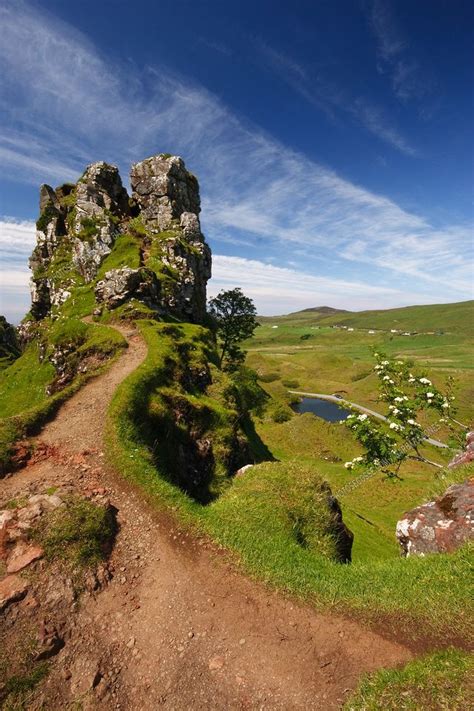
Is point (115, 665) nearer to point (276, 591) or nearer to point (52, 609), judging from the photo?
point (52, 609)

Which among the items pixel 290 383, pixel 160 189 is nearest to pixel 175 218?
pixel 160 189

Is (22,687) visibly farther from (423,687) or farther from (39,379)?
(39,379)

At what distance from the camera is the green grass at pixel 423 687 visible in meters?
8.00

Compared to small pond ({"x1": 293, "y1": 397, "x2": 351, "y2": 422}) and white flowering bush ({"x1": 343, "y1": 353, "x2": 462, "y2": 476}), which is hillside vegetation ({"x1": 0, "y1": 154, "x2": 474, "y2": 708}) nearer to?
white flowering bush ({"x1": 343, "y1": 353, "x2": 462, "y2": 476})

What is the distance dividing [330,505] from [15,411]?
1540 inches

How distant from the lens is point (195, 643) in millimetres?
10938

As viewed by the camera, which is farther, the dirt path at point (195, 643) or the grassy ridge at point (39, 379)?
the grassy ridge at point (39, 379)

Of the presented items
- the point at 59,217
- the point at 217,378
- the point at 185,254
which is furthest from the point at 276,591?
the point at 59,217

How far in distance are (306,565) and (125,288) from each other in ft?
131

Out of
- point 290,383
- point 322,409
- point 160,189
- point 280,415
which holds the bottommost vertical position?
point 322,409

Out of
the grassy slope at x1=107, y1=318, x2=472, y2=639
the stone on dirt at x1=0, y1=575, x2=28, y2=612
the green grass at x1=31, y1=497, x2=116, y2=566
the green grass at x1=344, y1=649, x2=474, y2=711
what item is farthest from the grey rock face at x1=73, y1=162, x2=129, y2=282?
the green grass at x1=344, y1=649, x2=474, y2=711

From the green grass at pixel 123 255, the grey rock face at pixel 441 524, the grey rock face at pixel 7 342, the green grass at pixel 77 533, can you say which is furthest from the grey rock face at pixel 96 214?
the grey rock face at pixel 7 342

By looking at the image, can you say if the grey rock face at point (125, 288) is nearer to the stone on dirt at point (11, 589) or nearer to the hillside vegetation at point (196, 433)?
the hillside vegetation at point (196, 433)

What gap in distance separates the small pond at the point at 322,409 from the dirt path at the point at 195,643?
136670 mm
